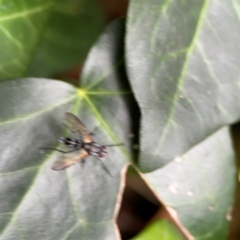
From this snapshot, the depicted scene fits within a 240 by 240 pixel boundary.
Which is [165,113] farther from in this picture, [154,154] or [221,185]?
[221,185]

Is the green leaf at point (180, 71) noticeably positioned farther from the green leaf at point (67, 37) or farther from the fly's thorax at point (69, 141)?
the green leaf at point (67, 37)

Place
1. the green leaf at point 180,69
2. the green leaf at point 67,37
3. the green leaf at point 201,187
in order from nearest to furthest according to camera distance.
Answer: the green leaf at point 180,69
the green leaf at point 201,187
the green leaf at point 67,37

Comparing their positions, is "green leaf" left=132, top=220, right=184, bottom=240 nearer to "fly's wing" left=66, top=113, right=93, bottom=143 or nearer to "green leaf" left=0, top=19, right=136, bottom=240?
"green leaf" left=0, top=19, right=136, bottom=240

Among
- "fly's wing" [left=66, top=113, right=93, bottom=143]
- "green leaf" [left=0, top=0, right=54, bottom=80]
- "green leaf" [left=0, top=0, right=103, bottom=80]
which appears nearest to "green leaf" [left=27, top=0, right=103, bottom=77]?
"green leaf" [left=0, top=0, right=103, bottom=80]

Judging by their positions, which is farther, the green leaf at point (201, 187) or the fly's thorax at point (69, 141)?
the green leaf at point (201, 187)

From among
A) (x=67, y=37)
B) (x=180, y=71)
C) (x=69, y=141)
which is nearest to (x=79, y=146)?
(x=69, y=141)

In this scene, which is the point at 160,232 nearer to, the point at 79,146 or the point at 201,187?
the point at 201,187

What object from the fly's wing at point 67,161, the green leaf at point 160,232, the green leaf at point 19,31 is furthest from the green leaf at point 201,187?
the green leaf at point 19,31
